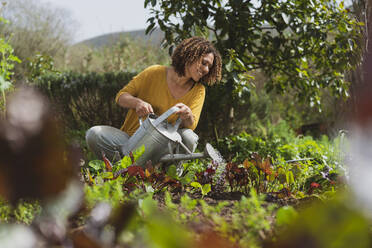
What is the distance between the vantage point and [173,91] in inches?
110

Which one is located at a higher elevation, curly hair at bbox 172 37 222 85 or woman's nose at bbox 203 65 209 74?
curly hair at bbox 172 37 222 85

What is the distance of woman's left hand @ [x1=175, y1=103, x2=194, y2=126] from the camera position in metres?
2.28

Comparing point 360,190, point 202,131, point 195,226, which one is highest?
point 360,190

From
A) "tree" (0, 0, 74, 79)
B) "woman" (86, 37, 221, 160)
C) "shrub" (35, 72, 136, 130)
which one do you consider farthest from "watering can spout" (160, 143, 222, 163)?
"tree" (0, 0, 74, 79)

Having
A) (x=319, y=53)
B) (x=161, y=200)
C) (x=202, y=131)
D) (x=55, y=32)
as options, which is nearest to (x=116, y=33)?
(x=55, y=32)

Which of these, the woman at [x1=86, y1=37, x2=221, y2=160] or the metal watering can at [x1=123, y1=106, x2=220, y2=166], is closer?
the metal watering can at [x1=123, y1=106, x2=220, y2=166]

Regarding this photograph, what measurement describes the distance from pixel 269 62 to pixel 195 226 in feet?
12.3

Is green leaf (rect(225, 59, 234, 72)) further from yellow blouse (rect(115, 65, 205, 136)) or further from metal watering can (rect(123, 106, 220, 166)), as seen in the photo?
metal watering can (rect(123, 106, 220, 166))

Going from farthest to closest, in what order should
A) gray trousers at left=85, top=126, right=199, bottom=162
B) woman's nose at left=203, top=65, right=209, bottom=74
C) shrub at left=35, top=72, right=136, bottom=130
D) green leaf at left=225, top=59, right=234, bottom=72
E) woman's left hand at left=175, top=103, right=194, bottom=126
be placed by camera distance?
1. shrub at left=35, top=72, right=136, bottom=130
2. green leaf at left=225, top=59, right=234, bottom=72
3. woman's nose at left=203, top=65, right=209, bottom=74
4. gray trousers at left=85, top=126, right=199, bottom=162
5. woman's left hand at left=175, top=103, right=194, bottom=126

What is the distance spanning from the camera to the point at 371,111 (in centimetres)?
23

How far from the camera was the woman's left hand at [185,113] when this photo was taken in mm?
2279

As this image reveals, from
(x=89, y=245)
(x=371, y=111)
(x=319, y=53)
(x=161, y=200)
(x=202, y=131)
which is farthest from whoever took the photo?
(x=202, y=131)

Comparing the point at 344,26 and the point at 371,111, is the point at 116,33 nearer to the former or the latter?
the point at 344,26

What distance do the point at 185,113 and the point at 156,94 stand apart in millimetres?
500
